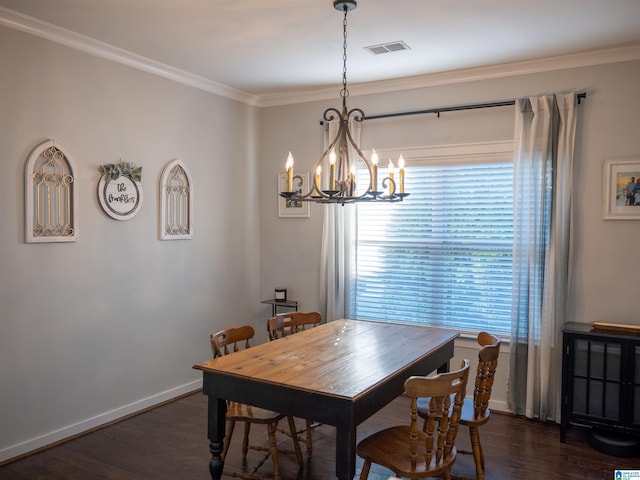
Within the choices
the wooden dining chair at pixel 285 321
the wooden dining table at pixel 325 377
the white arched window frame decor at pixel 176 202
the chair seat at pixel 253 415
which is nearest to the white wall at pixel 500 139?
the white arched window frame decor at pixel 176 202

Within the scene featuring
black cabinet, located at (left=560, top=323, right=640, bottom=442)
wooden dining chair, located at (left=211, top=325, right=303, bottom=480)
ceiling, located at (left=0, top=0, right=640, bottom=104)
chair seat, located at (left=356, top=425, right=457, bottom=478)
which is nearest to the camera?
chair seat, located at (left=356, top=425, right=457, bottom=478)

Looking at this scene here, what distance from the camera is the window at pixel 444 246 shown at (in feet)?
14.0

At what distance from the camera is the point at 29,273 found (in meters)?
3.37

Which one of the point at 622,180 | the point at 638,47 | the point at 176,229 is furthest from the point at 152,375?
the point at 638,47

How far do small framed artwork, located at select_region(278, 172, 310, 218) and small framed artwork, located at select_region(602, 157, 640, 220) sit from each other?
2547mm

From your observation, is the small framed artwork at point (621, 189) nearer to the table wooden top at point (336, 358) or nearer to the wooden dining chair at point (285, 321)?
the table wooden top at point (336, 358)

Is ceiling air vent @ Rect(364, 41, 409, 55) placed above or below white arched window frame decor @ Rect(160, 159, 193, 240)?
above

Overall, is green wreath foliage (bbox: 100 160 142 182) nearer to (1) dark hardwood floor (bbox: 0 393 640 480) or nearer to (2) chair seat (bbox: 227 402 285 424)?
(1) dark hardwood floor (bbox: 0 393 640 480)

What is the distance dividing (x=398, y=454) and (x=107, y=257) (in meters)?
2.57

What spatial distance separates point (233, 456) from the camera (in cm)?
333

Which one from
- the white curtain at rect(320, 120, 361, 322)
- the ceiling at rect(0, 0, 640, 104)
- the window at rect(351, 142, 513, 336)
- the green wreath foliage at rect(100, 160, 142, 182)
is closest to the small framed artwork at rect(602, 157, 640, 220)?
the window at rect(351, 142, 513, 336)

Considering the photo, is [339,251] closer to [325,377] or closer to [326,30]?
[326,30]

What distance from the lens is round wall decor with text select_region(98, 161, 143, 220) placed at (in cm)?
382

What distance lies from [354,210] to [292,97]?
4.27 feet
